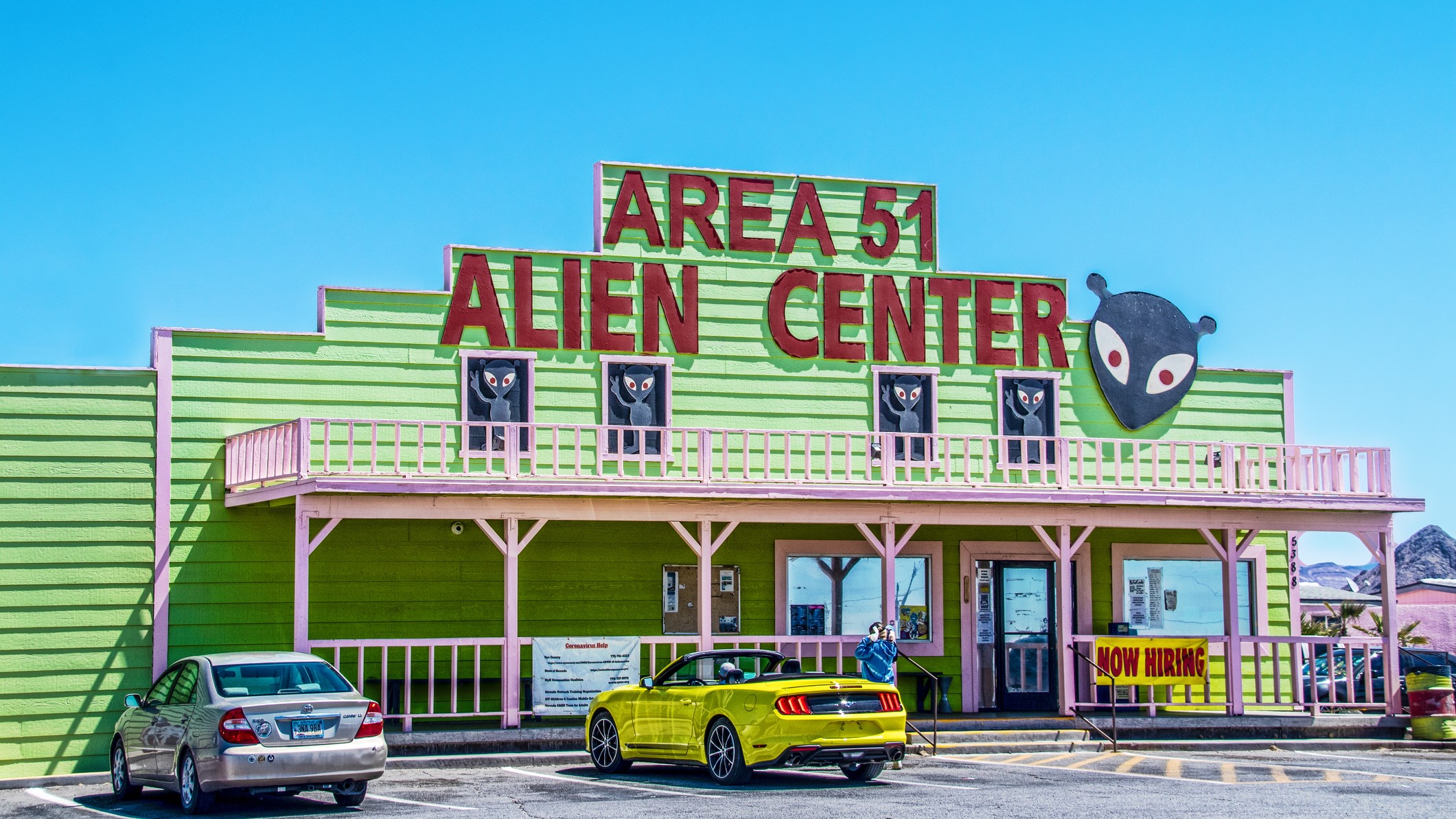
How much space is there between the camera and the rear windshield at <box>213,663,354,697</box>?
14.1 metres

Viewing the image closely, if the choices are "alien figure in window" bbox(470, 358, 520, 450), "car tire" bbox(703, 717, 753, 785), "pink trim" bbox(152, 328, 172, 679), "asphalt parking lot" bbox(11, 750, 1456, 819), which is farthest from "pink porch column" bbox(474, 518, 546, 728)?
"pink trim" bbox(152, 328, 172, 679)

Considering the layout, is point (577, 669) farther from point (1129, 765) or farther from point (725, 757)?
point (1129, 765)

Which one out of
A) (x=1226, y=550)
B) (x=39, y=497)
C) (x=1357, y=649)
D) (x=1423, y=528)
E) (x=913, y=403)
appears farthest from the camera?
(x=1423, y=528)

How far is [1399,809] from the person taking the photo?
13242 mm

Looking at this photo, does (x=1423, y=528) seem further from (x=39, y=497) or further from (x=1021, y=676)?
(x=39, y=497)

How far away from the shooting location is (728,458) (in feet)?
72.4

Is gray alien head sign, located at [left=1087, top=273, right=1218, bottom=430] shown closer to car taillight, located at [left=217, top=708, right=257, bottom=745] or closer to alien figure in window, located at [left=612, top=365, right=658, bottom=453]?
alien figure in window, located at [left=612, top=365, right=658, bottom=453]

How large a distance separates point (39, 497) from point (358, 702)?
8.23 meters

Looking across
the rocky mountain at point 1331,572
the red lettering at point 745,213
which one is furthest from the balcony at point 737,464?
the rocky mountain at point 1331,572

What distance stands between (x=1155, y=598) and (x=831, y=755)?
1061 cm

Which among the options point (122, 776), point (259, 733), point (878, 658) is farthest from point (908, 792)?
point (122, 776)

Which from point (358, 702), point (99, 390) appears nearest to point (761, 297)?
point (99, 390)

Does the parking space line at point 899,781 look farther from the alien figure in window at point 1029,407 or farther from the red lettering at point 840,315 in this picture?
the alien figure in window at point 1029,407

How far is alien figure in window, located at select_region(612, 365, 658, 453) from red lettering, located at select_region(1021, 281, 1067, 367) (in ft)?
19.1
